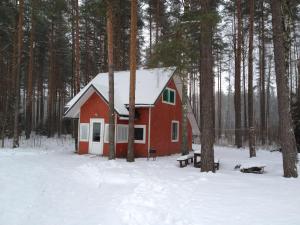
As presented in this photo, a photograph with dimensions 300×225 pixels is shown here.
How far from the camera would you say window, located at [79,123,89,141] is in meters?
17.9

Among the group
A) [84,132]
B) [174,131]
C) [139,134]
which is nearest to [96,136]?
[84,132]

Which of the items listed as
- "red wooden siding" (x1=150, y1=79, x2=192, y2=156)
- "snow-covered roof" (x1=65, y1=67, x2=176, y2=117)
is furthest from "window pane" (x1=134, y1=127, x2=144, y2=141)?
"snow-covered roof" (x1=65, y1=67, x2=176, y2=117)

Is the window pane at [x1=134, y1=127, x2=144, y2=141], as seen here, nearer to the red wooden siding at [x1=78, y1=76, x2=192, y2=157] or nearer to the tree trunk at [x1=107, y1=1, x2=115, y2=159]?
the red wooden siding at [x1=78, y1=76, x2=192, y2=157]

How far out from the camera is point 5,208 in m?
6.17

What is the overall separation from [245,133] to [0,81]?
83.0 feet

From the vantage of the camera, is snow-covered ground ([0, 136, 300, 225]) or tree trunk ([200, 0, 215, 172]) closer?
snow-covered ground ([0, 136, 300, 225])

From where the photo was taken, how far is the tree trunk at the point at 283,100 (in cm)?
983

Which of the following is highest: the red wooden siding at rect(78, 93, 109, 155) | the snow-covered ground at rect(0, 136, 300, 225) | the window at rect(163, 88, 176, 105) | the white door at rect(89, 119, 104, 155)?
the window at rect(163, 88, 176, 105)

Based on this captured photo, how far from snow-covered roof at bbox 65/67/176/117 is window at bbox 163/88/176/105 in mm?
806

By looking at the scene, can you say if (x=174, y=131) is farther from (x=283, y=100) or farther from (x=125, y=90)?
(x=283, y=100)

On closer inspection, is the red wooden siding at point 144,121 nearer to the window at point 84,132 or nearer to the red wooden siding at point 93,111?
the red wooden siding at point 93,111

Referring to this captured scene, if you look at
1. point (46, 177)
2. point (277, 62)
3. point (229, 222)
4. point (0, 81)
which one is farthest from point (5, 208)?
point (0, 81)

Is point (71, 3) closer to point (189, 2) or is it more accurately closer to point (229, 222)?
point (189, 2)

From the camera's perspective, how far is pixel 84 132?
18031 millimetres
